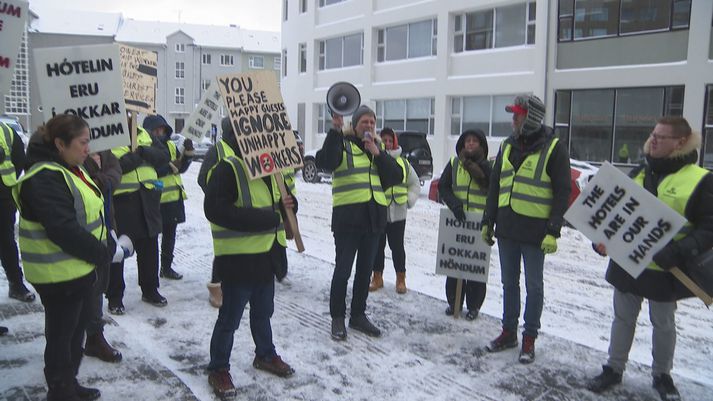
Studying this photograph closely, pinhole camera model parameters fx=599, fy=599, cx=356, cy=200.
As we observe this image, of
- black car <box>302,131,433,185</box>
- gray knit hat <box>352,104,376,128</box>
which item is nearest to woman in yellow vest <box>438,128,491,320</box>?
gray knit hat <box>352,104,376,128</box>

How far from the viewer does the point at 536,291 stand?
492 centimetres

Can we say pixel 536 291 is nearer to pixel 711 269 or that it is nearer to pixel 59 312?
pixel 711 269

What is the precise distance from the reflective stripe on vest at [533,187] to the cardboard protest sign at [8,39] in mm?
4101

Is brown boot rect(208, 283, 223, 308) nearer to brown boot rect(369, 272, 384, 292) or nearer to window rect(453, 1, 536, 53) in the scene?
brown boot rect(369, 272, 384, 292)

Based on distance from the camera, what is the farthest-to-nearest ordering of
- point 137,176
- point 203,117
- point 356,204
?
point 203,117 < point 137,176 < point 356,204

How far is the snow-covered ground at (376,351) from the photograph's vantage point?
432 cm

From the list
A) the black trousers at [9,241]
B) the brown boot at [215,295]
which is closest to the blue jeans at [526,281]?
the brown boot at [215,295]

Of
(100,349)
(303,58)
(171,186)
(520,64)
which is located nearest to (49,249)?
(100,349)

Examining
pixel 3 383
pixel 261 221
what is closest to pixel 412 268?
pixel 261 221

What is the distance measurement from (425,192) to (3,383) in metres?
15.8

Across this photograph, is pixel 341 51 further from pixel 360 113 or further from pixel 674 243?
pixel 674 243

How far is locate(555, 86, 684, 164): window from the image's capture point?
18.9m

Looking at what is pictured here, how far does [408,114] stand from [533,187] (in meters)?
22.9

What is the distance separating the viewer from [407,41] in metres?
27.3
